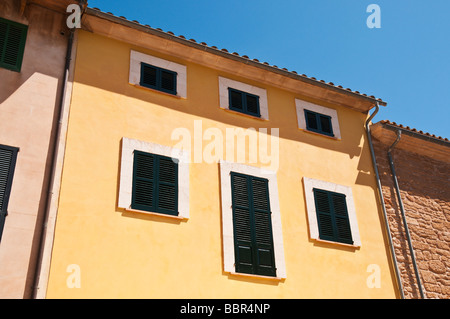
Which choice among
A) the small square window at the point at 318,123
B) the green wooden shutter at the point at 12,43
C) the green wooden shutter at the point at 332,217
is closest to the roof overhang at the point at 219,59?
the small square window at the point at 318,123

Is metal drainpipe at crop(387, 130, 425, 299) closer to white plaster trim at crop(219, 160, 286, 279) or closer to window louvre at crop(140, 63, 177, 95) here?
white plaster trim at crop(219, 160, 286, 279)

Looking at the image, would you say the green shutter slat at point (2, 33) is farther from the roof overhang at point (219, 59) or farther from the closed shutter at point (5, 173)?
the closed shutter at point (5, 173)

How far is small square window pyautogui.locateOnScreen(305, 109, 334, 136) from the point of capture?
537 inches

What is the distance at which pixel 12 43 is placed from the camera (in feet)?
35.0

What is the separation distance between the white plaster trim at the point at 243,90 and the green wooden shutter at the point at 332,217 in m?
2.28

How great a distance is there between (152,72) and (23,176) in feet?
12.9

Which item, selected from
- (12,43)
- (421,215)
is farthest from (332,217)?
(12,43)

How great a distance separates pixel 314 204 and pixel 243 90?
321 centimetres

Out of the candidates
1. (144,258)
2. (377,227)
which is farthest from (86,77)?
(377,227)

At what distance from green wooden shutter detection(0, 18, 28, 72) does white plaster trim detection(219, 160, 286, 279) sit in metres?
4.52

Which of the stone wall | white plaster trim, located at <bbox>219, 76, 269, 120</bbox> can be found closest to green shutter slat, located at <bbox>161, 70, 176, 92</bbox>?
white plaster trim, located at <bbox>219, 76, 269, 120</bbox>

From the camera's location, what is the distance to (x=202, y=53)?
1268 cm
